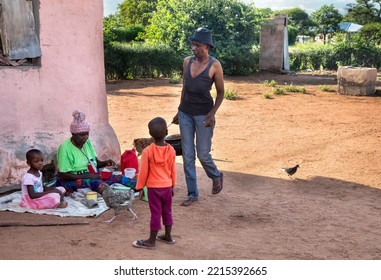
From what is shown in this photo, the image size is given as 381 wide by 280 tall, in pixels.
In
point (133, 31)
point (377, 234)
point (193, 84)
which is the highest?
point (133, 31)

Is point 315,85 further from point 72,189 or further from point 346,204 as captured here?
point 72,189

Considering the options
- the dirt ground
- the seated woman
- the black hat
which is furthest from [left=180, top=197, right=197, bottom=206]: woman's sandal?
the black hat

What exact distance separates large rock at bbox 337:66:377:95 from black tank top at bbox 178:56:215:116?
11322mm

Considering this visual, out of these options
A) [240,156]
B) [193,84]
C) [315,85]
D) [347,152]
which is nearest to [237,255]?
[193,84]

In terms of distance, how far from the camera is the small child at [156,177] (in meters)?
4.14

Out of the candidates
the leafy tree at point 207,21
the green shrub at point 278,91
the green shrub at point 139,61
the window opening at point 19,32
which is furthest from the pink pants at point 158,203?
the leafy tree at point 207,21

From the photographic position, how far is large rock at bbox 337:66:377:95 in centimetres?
1577

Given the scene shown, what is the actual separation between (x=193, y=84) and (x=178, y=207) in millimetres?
1310

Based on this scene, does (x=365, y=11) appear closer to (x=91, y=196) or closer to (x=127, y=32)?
(x=127, y=32)

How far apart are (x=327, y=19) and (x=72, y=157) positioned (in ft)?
170

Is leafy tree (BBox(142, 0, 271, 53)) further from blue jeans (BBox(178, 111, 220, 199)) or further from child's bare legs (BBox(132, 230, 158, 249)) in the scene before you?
child's bare legs (BBox(132, 230, 158, 249))

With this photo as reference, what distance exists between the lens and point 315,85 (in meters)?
19.4

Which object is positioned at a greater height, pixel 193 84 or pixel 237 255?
pixel 193 84

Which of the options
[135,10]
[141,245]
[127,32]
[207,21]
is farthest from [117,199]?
[135,10]
